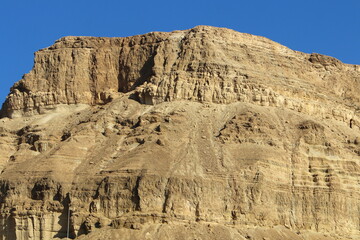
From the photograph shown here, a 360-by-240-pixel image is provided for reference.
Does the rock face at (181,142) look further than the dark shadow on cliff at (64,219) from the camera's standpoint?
No

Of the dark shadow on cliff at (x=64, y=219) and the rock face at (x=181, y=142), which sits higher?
the rock face at (x=181, y=142)

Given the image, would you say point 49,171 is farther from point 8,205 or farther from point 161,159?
point 161,159

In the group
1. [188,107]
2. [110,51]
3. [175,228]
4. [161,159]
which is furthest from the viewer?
[110,51]

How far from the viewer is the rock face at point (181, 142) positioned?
280 feet

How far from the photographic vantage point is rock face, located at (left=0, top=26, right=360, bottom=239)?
280ft

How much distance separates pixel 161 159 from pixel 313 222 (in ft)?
45.8

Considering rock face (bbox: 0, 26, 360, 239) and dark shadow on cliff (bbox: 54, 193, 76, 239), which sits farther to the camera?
dark shadow on cliff (bbox: 54, 193, 76, 239)

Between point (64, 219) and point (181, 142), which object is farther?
point (181, 142)

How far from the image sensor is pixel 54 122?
4038 inches

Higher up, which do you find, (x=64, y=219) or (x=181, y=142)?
(x=181, y=142)

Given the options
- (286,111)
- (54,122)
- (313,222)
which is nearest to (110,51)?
(54,122)

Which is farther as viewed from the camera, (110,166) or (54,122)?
(54,122)

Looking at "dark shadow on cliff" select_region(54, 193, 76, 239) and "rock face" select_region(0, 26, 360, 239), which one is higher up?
"rock face" select_region(0, 26, 360, 239)

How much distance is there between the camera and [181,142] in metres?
91.6
